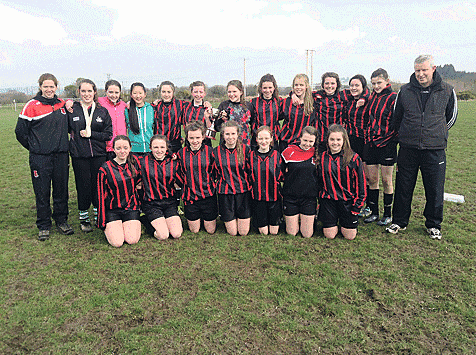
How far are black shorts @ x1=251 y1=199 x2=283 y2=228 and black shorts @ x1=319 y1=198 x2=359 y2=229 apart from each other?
516mm

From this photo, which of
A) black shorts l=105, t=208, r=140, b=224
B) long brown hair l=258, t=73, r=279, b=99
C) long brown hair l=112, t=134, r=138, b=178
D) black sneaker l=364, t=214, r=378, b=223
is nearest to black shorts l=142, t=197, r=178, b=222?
black shorts l=105, t=208, r=140, b=224

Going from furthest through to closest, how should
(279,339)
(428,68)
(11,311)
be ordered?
(428,68) < (11,311) < (279,339)

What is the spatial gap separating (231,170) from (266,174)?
1.39 feet

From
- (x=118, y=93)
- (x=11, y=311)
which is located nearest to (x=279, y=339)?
(x=11, y=311)

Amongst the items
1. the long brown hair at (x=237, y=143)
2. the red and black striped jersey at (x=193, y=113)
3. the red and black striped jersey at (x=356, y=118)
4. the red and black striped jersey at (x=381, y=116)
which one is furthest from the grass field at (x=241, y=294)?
the red and black striped jersey at (x=193, y=113)

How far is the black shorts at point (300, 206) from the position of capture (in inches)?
168

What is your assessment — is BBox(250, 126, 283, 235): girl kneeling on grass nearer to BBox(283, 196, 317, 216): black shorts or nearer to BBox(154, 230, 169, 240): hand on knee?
BBox(283, 196, 317, 216): black shorts

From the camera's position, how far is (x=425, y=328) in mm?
2693

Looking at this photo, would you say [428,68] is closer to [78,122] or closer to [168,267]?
[168,267]

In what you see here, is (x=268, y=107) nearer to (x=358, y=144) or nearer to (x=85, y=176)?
(x=358, y=144)

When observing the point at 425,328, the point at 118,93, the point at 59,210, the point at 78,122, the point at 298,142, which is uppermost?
the point at 118,93

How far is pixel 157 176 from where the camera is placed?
14.1ft

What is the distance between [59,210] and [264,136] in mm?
2740

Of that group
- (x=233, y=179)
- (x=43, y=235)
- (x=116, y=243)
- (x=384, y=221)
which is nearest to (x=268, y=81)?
(x=233, y=179)
